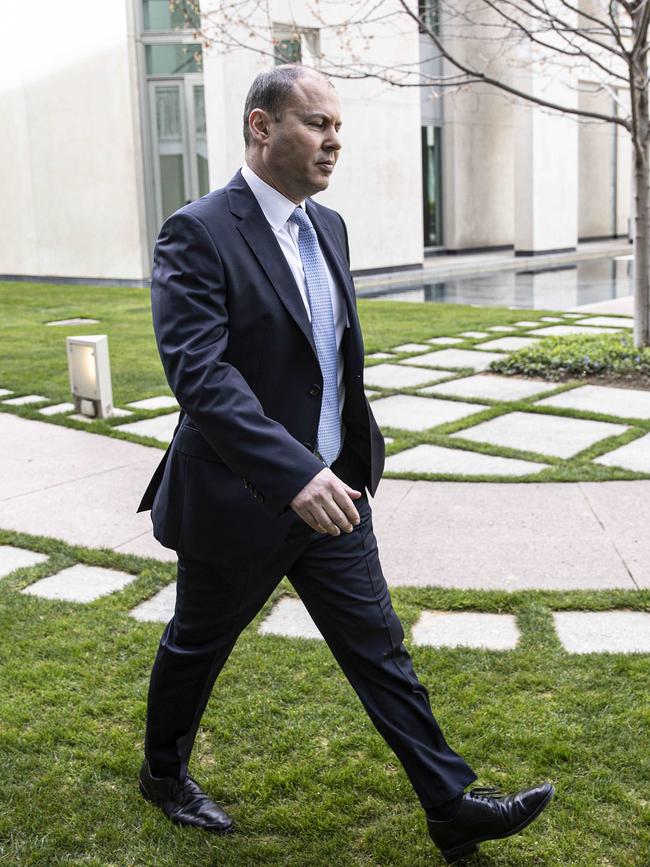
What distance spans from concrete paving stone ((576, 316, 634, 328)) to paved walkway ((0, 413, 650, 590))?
684 centimetres

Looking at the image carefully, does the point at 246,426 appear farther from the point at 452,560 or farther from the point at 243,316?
the point at 452,560

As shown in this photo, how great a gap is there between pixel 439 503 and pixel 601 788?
277 cm

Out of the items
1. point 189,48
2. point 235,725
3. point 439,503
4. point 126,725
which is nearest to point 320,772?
point 235,725

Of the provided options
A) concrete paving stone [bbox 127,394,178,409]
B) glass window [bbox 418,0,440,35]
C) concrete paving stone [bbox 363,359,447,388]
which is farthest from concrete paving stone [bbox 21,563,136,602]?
glass window [bbox 418,0,440,35]

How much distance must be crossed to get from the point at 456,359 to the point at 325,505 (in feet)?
26.3

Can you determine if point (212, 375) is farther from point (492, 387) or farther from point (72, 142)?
point (72, 142)

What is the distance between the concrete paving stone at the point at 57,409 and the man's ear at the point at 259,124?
5890 mm

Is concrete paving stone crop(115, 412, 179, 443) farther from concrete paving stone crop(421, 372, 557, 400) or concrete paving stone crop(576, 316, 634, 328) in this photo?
concrete paving stone crop(576, 316, 634, 328)

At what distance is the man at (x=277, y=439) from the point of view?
7.30 feet

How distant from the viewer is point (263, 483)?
7.13ft

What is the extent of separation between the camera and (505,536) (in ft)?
16.3

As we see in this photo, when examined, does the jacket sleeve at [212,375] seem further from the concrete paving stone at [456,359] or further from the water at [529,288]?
the water at [529,288]

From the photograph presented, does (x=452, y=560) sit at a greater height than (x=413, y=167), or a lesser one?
lesser

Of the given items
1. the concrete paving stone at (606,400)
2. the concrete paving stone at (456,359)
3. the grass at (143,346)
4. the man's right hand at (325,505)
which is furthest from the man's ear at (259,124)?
the concrete paving stone at (456,359)
